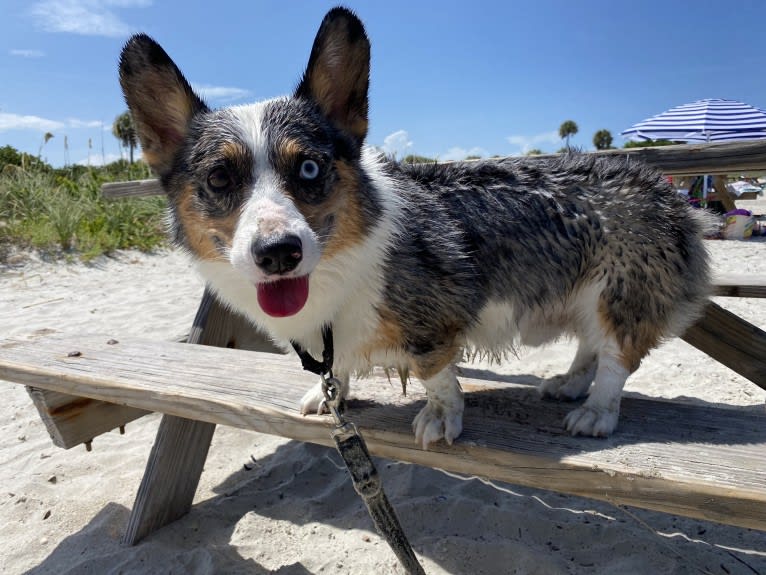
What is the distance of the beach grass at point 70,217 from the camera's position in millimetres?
7820

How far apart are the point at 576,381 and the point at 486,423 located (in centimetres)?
76

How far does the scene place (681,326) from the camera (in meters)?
2.12

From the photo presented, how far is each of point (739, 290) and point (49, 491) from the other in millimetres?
3723

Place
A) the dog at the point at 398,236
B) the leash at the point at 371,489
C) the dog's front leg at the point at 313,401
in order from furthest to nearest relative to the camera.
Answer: the dog's front leg at the point at 313,401 < the dog at the point at 398,236 < the leash at the point at 371,489

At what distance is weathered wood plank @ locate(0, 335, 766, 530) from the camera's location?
1385 millimetres

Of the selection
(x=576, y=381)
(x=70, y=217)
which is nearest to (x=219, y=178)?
(x=576, y=381)

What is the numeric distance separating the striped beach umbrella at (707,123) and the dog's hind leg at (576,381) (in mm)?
8932

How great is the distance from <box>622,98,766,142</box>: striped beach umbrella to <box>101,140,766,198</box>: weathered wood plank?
827cm

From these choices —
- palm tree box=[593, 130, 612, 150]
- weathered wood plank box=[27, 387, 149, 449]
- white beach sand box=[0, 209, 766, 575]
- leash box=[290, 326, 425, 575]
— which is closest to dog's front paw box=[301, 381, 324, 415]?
leash box=[290, 326, 425, 575]

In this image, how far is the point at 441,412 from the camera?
176 centimetres

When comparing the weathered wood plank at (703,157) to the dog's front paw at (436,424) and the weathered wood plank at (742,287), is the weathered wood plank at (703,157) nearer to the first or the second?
the weathered wood plank at (742,287)

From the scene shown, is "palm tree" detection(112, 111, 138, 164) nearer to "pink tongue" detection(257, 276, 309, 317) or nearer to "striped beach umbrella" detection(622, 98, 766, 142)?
"pink tongue" detection(257, 276, 309, 317)

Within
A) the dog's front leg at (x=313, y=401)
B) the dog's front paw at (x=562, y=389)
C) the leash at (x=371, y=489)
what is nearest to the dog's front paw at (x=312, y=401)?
the dog's front leg at (x=313, y=401)

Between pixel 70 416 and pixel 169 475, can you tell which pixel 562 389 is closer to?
pixel 169 475
